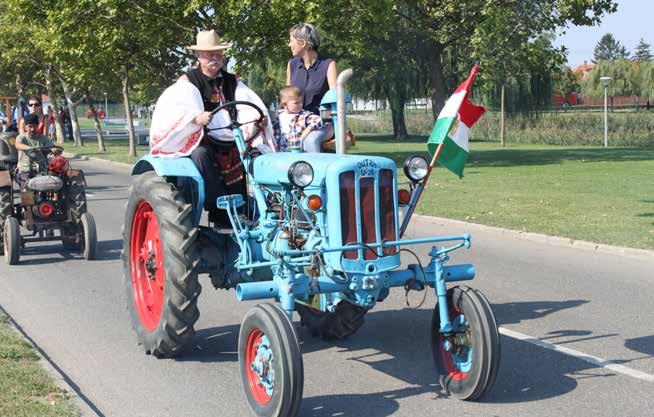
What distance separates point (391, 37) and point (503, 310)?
86.2 feet

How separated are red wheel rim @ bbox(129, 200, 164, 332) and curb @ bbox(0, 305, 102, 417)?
0.80m

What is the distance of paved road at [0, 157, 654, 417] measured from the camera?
5.70 m

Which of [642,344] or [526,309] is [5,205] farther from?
[642,344]

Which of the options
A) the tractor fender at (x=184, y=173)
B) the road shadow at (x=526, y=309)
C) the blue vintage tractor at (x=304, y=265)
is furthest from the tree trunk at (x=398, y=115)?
the blue vintage tractor at (x=304, y=265)

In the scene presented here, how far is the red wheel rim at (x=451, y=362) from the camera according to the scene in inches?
219

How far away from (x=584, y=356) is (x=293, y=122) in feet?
9.20

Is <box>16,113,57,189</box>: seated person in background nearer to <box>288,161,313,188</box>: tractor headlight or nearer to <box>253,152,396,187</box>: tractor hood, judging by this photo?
<box>253,152,396,187</box>: tractor hood

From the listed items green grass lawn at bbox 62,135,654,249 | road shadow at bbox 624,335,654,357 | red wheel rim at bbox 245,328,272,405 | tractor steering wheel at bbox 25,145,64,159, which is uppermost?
tractor steering wheel at bbox 25,145,64,159

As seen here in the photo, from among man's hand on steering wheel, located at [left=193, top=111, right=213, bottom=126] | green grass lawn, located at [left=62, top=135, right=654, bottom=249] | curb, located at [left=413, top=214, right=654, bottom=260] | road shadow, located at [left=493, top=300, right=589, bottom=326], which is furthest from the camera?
A: green grass lawn, located at [left=62, top=135, right=654, bottom=249]

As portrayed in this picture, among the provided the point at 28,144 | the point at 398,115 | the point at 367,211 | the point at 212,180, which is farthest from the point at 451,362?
Answer: the point at 398,115

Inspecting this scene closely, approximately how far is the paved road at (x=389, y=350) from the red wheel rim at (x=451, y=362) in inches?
6.8

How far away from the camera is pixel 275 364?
199 inches

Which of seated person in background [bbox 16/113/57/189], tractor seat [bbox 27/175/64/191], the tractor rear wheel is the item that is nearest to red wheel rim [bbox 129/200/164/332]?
tractor seat [bbox 27/175/64/191]

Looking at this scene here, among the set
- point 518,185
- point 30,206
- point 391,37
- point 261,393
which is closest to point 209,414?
point 261,393
